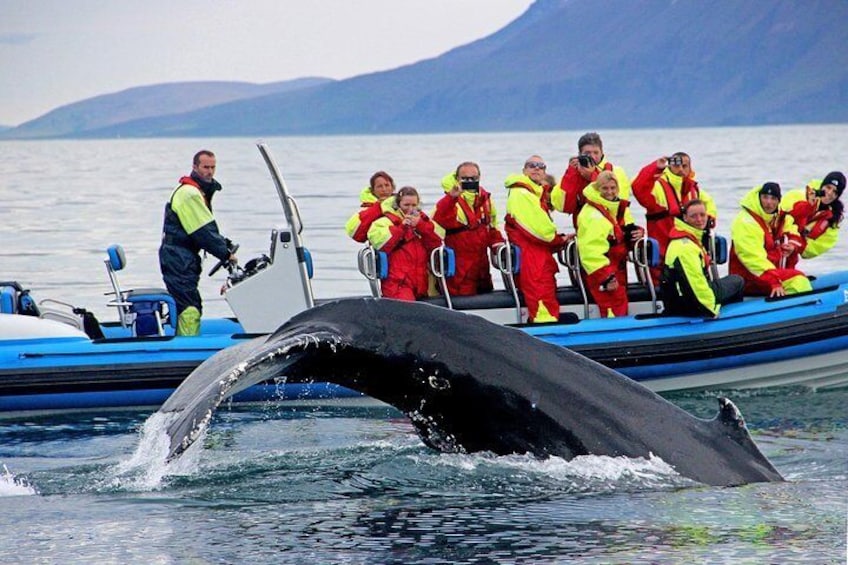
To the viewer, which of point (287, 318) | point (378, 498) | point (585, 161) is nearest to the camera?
point (378, 498)

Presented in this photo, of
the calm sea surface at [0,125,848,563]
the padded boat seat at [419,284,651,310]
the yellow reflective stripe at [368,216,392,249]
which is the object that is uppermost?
the yellow reflective stripe at [368,216,392,249]

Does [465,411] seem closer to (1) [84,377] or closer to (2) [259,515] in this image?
(2) [259,515]

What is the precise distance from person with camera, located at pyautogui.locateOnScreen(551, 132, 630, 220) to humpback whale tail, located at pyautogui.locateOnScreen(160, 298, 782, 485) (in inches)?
268

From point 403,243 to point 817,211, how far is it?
413 cm

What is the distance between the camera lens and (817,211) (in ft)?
51.4

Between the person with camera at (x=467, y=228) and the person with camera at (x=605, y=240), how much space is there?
0.95 metres

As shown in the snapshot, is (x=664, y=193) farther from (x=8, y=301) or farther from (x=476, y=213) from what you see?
(x=8, y=301)

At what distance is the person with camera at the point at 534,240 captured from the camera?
14.8 metres

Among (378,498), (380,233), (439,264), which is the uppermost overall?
(380,233)

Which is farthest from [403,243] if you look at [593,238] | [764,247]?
[764,247]

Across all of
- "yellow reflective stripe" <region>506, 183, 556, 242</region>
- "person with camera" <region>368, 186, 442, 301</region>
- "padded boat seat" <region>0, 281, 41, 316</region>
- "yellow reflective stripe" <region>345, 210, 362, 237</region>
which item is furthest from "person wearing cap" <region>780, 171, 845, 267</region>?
"padded boat seat" <region>0, 281, 41, 316</region>

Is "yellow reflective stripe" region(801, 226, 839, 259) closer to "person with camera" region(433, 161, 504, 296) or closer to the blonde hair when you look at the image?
the blonde hair

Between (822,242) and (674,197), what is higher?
(674,197)

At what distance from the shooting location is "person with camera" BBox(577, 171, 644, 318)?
14.5 m
